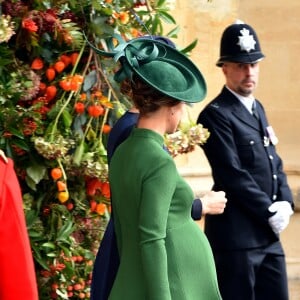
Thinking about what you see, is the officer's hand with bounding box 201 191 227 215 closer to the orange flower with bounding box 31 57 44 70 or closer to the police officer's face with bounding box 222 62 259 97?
the orange flower with bounding box 31 57 44 70

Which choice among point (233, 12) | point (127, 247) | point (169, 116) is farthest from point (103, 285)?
point (233, 12)

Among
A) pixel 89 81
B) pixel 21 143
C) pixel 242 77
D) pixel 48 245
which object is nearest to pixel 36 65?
pixel 89 81

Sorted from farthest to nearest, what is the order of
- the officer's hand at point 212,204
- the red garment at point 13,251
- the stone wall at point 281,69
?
the stone wall at point 281,69, the officer's hand at point 212,204, the red garment at point 13,251

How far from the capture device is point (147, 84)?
378 cm

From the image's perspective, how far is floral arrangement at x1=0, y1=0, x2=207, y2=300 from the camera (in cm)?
464

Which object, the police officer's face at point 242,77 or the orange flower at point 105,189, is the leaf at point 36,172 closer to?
the orange flower at point 105,189

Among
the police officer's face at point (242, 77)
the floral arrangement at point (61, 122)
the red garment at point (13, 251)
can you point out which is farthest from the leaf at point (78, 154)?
the red garment at point (13, 251)

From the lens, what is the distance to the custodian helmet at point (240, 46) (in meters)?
5.66

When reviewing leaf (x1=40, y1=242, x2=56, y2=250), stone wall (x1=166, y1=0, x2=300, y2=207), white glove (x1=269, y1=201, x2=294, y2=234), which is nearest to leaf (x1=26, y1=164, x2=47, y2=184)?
leaf (x1=40, y1=242, x2=56, y2=250)

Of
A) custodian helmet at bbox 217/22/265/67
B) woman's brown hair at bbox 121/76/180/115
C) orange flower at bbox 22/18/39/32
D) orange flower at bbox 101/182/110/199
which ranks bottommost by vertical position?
orange flower at bbox 101/182/110/199

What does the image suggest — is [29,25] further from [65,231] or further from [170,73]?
[170,73]

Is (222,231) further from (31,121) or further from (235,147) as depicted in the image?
(31,121)

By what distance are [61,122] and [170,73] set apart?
98 cm

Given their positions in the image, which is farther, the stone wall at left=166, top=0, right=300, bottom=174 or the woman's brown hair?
the stone wall at left=166, top=0, right=300, bottom=174
